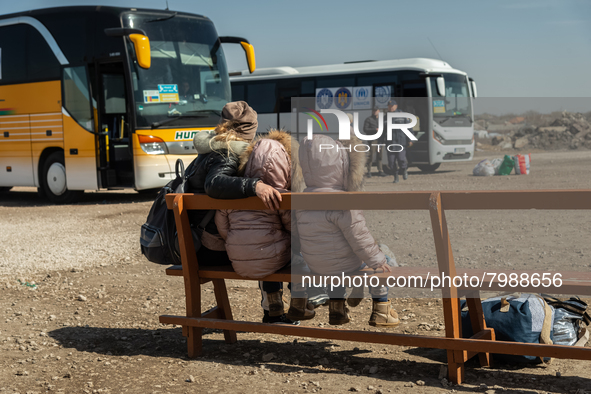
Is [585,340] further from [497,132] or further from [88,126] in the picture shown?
[88,126]

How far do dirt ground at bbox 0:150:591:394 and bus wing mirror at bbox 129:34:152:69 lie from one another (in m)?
4.12

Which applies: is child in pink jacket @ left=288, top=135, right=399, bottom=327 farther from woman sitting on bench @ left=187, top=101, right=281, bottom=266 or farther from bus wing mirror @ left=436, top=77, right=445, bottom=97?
bus wing mirror @ left=436, top=77, right=445, bottom=97

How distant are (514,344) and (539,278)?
420 mm

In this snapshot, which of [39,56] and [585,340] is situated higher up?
[39,56]

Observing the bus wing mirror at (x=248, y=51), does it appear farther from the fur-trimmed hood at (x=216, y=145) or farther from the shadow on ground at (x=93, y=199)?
the fur-trimmed hood at (x=216, y=145)

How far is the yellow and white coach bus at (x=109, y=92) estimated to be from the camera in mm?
12281

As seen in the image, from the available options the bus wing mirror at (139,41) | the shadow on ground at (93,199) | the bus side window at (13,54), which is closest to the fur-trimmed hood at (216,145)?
the bus wing mirror at (139,41)

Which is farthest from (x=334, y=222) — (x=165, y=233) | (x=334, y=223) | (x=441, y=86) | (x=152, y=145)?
(x=441, y=86)

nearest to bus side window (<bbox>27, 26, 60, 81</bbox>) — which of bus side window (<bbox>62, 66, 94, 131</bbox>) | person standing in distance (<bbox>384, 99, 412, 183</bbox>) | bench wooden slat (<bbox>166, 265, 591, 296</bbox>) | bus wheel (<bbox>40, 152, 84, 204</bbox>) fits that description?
bus side window (<bbox>62, 66, 94, 131</bbox>)

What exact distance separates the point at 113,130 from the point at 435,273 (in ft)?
34.4

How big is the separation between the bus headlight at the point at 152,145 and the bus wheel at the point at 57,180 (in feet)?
7.18

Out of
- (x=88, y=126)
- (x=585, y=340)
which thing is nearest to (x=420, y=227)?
(x=585, y=340)

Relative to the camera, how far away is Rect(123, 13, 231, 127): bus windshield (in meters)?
12.3

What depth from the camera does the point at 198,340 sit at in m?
4.02
